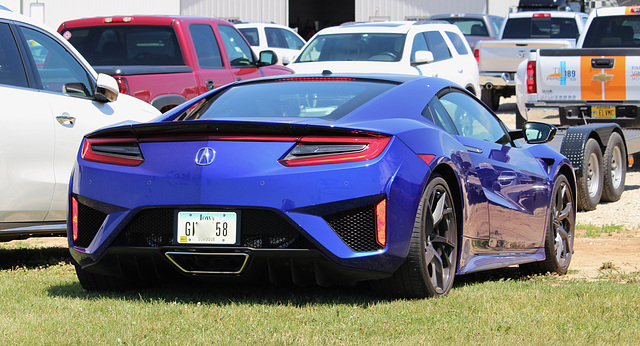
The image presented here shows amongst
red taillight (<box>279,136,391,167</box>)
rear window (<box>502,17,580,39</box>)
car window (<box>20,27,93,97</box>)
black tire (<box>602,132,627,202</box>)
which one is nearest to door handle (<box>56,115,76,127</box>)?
car window (<box>20,27,93,97</box>)

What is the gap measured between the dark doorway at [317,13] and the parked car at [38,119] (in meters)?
44.1

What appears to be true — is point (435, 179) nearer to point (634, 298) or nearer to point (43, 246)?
point (634, 298)

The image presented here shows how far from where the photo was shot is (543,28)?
75.7 feet

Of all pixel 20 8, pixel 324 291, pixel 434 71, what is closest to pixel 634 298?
pixel 324 291

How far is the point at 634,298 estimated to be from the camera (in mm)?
5473

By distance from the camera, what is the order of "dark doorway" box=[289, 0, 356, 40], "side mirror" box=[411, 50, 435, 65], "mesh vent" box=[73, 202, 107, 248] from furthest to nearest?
"dark doorway" box=[289, 0, 356, 40], "side mirror" box=[411, 50, 435, 65], "mesh vent" box=[73, 202, 107, 248]

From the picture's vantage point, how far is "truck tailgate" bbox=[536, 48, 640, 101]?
12828 millimetres

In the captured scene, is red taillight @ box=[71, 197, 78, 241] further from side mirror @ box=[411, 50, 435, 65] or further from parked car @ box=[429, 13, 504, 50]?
parked car @ box=[429, 13, 504, 50]

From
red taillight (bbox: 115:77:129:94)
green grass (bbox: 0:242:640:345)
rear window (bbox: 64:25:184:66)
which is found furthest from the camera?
rear window (bbox: 64:25:184:66)

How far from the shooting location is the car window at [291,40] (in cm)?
2686

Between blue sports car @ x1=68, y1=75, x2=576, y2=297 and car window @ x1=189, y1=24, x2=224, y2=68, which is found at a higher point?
car window @ x1=189, y1=24, x2=224, y2=68

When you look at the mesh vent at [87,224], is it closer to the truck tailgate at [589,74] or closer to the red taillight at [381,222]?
the red taillight at [381,222]

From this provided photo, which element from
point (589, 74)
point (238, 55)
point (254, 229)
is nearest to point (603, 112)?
point (589, 74)

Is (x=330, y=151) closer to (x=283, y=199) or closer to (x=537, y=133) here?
(x=283, y=199)
